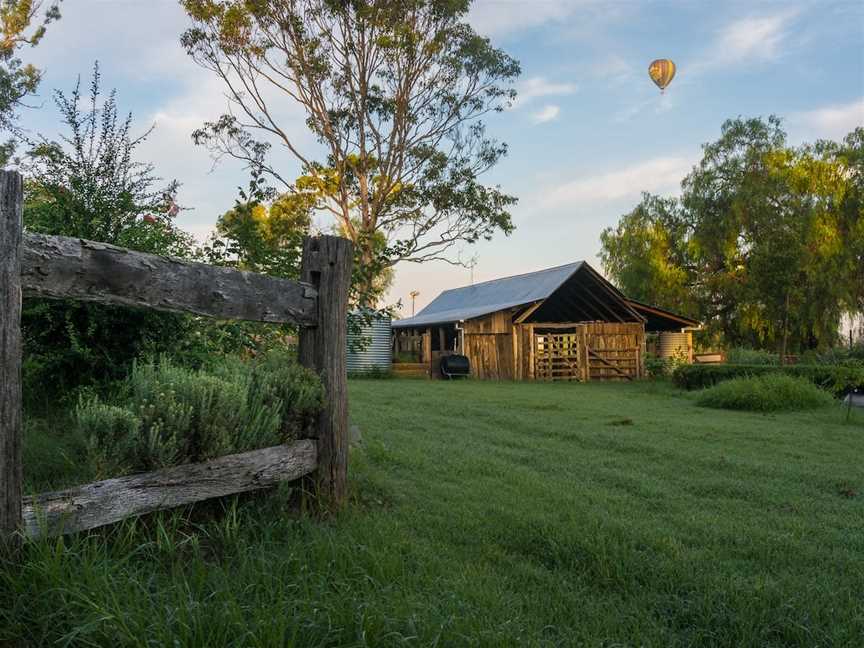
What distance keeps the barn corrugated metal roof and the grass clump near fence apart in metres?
21.1

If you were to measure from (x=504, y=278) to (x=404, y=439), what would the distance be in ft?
82.9

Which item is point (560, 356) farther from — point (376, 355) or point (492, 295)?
point (376, 355)

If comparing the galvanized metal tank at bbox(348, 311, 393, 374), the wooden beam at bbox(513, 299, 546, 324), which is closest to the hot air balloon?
the wooden beam at bbox(513, 299, 546, 324)

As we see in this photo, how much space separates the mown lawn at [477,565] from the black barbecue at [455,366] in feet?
59.6

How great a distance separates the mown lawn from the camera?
2359 millimetres

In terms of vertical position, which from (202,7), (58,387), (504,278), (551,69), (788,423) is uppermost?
(202,7)

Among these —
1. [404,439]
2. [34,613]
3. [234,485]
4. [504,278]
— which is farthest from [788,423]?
[504,278]

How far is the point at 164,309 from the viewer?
309cm

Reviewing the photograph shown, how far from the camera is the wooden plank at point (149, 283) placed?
2643 mm

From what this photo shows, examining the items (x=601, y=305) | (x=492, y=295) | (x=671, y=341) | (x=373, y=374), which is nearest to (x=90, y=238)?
(x=373, y=374)

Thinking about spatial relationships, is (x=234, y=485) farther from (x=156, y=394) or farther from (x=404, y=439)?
(x=404, y=439)

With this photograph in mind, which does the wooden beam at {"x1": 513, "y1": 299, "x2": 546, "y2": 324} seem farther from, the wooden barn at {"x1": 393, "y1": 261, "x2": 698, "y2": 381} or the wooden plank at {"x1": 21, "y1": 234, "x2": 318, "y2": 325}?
the wooden plank at {"x1": 21, "y1": 234, "x2": 318, "y2": 325}

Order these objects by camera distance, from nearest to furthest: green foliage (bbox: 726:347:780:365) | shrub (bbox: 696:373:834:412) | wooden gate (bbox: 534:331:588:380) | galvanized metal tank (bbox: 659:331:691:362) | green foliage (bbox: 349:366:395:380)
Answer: shrub (bbox: 696:373:834:412) → green foliage (bbox: 726:347:780:365) → green foliage (bbox: 349:366:395:380) → wooden gate (bbox: 534:331:588:380) → galvanized metal tank (bbox: 659:331:691:362)

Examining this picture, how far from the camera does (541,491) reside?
16.4ft
